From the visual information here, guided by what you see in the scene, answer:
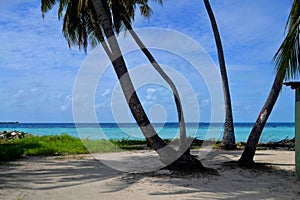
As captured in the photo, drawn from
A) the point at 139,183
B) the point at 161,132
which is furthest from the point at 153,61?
the point at 161,132

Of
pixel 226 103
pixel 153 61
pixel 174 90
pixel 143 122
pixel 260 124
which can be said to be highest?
pixel 153 61

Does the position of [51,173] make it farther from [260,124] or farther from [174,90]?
[260,124]

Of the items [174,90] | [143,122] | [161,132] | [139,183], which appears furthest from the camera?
[161,132]

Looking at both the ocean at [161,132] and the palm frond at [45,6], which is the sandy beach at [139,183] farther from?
the palm frond at [45,6]

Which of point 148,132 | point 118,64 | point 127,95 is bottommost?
point 148,132

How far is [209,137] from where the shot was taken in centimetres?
2077

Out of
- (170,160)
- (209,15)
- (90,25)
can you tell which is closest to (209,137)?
(209,15)

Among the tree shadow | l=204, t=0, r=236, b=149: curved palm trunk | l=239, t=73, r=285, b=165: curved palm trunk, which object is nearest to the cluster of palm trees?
l=239, t=73, r=285, b=165: curved palm trunk

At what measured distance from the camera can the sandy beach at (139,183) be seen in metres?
7.03

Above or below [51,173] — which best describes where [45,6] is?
above

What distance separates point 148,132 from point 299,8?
4.67m

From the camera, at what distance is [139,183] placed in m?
8.10

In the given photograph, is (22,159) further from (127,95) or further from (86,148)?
(127,95)

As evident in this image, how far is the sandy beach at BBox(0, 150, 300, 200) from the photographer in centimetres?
703
